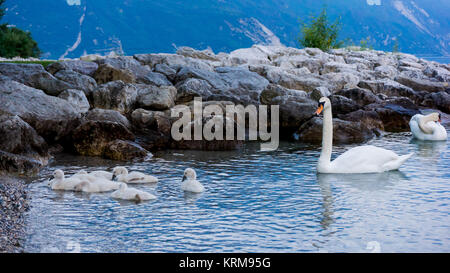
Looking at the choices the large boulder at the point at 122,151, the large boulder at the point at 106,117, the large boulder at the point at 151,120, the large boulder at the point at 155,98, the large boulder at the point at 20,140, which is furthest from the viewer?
the large boulder at the point at 155,98

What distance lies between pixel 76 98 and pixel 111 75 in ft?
14.1

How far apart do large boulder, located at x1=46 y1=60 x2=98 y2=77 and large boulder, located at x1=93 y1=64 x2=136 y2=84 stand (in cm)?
43

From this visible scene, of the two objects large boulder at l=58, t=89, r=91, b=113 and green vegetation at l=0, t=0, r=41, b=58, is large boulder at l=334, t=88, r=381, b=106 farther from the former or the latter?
green vegetation at l=0, t=0, r=41, b=58

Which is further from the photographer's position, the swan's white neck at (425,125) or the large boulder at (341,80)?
the large boulder at (341,80)

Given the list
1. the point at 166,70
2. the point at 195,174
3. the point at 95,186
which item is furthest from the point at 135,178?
the point at 166,70

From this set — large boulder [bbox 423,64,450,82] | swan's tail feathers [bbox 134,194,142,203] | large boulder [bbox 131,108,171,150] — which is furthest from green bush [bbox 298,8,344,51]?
swan's tail feathers [bbox 134,194,142,203]

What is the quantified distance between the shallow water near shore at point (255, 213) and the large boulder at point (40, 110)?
2317mm

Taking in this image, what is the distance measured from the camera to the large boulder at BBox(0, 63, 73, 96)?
20.9 meters

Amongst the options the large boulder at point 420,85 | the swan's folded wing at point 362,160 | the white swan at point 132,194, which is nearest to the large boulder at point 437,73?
the large boulder at point 420,85

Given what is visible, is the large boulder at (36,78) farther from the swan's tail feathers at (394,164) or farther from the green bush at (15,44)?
the green bush at (15,44)

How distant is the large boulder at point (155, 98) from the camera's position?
21.1 metres

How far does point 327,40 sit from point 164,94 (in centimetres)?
2847
